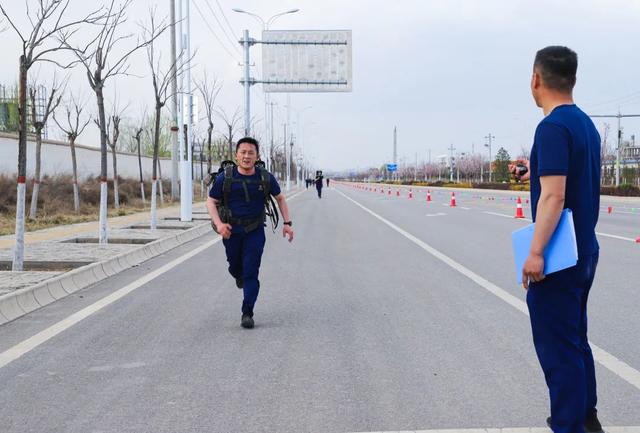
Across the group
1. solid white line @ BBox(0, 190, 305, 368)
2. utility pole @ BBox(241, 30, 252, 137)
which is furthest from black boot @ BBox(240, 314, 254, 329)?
utility pole @ BBox(241, 30, 252, 137)

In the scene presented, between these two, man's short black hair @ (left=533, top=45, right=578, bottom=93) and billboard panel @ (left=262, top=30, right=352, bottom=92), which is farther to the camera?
billboard panel @ (left=262, top=30, right=352, bottom=92)

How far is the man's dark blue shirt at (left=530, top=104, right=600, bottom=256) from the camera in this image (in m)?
3.07

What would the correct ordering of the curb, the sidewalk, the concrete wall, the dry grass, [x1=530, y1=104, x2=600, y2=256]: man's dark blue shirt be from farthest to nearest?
1. the concrete wall
2. the dry grass
3. the sidewalk
4. the curb
5. [x1=530, y1=104, x2=600, y2=256]: man's dark blue shirt

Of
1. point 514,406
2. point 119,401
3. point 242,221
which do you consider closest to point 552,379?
point 514,406

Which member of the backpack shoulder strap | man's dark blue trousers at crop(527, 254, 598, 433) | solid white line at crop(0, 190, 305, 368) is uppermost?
the backpack shoulder strap

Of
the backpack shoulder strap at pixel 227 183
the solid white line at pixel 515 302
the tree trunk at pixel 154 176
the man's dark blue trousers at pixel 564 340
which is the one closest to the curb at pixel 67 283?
the backpack shoulder strap at pixel 227 183

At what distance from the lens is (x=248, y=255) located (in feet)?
20.5

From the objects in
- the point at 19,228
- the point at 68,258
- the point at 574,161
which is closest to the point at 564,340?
the point at 574,161

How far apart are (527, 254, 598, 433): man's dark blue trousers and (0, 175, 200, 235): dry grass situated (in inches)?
582

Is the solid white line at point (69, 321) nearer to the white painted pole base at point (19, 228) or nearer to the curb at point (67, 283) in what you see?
the curb at point (67, 283)

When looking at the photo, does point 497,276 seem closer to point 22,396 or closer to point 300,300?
point 300,300

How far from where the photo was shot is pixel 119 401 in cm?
419

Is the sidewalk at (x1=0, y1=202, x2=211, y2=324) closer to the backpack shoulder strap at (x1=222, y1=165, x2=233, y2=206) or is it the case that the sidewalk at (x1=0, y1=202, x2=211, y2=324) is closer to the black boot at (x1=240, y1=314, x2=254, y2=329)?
the black boot at (x1=240, y1=314, x2=254, y2=329)

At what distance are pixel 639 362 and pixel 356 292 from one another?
3.66 m
